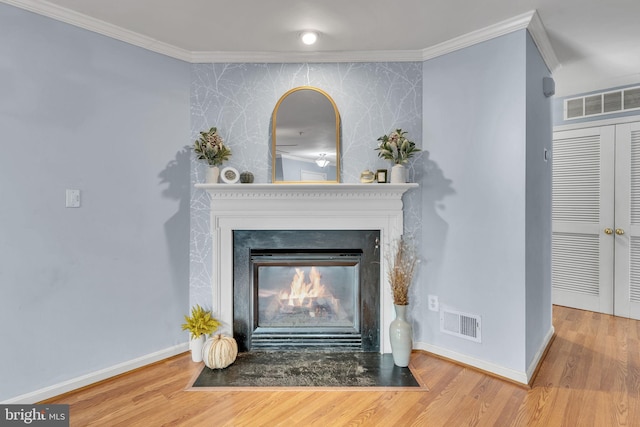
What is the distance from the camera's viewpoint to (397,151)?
260 centimetres

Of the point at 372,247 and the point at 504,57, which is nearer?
the point at 504,57

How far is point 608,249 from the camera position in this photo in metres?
3.62

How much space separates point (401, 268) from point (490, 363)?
90cm

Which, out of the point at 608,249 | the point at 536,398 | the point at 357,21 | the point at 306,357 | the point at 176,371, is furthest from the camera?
the point at 608,249

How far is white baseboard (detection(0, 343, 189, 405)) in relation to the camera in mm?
2047

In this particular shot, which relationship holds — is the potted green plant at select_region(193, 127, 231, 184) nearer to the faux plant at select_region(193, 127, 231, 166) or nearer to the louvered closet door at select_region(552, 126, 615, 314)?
the faux plant at select_region(193, 127, 231, 166)

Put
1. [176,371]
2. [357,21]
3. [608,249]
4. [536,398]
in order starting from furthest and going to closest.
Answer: [608,249] < [176,371] < [357,21] < [536,398]

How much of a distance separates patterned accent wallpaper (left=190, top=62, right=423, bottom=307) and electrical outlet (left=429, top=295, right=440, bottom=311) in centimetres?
53

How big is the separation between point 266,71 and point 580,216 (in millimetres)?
3659

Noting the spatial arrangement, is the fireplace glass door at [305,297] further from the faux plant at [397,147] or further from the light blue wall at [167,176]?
the faux plant at [397,147]

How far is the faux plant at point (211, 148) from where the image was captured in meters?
2.61

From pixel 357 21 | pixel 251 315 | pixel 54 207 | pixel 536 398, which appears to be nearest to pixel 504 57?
pixel 357 21

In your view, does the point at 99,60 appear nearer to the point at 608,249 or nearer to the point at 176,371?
the point at 176,371

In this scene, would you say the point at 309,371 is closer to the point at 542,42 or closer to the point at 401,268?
the point at 401,268
